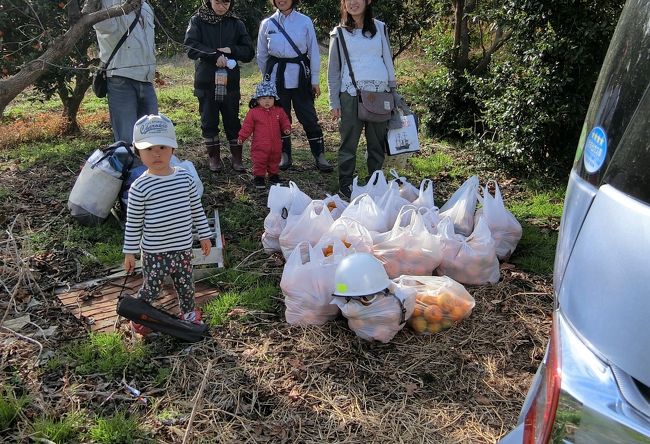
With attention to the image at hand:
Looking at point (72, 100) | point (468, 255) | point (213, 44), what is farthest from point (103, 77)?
point (72, 100)

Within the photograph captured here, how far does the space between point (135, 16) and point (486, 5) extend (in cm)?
484

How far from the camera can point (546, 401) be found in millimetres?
1246

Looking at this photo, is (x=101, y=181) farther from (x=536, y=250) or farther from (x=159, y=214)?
(x=536, y=250)

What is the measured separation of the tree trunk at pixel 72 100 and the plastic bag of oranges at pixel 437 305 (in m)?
6.53

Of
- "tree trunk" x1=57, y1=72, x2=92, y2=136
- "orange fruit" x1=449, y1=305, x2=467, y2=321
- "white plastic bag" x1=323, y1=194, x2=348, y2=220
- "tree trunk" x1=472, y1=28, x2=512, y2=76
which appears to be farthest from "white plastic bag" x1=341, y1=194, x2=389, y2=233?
"tree trunk" x1=57, y1=72, x2=92, y2=136

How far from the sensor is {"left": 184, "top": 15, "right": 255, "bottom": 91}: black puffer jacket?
5.46 meters

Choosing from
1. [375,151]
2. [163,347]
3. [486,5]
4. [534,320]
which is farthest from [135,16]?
[486,5]

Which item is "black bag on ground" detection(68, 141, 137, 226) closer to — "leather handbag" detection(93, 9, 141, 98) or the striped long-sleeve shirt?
"leather handbag" detection(93, 9, 141, 98)

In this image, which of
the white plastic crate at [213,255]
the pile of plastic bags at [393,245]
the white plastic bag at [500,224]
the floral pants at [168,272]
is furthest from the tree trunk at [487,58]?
the floral pants at [168,272]

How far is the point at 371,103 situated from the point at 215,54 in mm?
1726

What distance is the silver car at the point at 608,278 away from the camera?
1.01m

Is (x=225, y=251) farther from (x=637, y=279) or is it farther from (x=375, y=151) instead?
(x=637, y=279)

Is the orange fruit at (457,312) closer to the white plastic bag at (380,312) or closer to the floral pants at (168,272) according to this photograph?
the white plastic bag at (380,312)

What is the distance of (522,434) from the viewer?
138 centimetres
